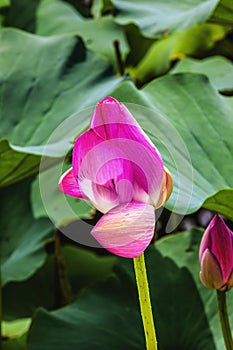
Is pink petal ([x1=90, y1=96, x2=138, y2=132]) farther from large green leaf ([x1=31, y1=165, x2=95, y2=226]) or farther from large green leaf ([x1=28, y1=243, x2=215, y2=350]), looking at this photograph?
large green leaf ([x1=31, y1=165, x2=95, y2=226])

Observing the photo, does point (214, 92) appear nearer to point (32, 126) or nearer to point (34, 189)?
point (32, 126)

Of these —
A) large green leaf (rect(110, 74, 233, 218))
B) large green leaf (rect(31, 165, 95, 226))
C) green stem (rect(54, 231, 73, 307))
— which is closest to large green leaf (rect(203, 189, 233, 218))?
large green leaf (rect(110, 74, 233, 218))

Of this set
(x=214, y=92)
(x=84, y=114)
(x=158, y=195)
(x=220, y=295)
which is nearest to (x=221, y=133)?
(x=214, y=92)

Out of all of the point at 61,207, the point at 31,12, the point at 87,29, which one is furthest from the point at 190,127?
the point at 31,12

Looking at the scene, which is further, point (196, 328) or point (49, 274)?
point (49, 274)

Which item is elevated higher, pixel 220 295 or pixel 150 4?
pixel 220 295

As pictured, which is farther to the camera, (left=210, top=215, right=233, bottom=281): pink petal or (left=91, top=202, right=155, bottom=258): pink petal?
(left=210, top=215, right=233, bottom=281): pink petal

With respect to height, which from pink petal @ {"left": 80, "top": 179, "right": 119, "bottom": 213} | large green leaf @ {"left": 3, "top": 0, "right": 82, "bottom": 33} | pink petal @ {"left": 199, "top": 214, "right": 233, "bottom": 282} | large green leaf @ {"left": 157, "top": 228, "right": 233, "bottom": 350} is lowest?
large green leaf @ {"left": 3, "top": 0, "right": 82, "bottom": 33}

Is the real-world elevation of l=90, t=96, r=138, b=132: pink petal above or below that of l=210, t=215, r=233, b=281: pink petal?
above
